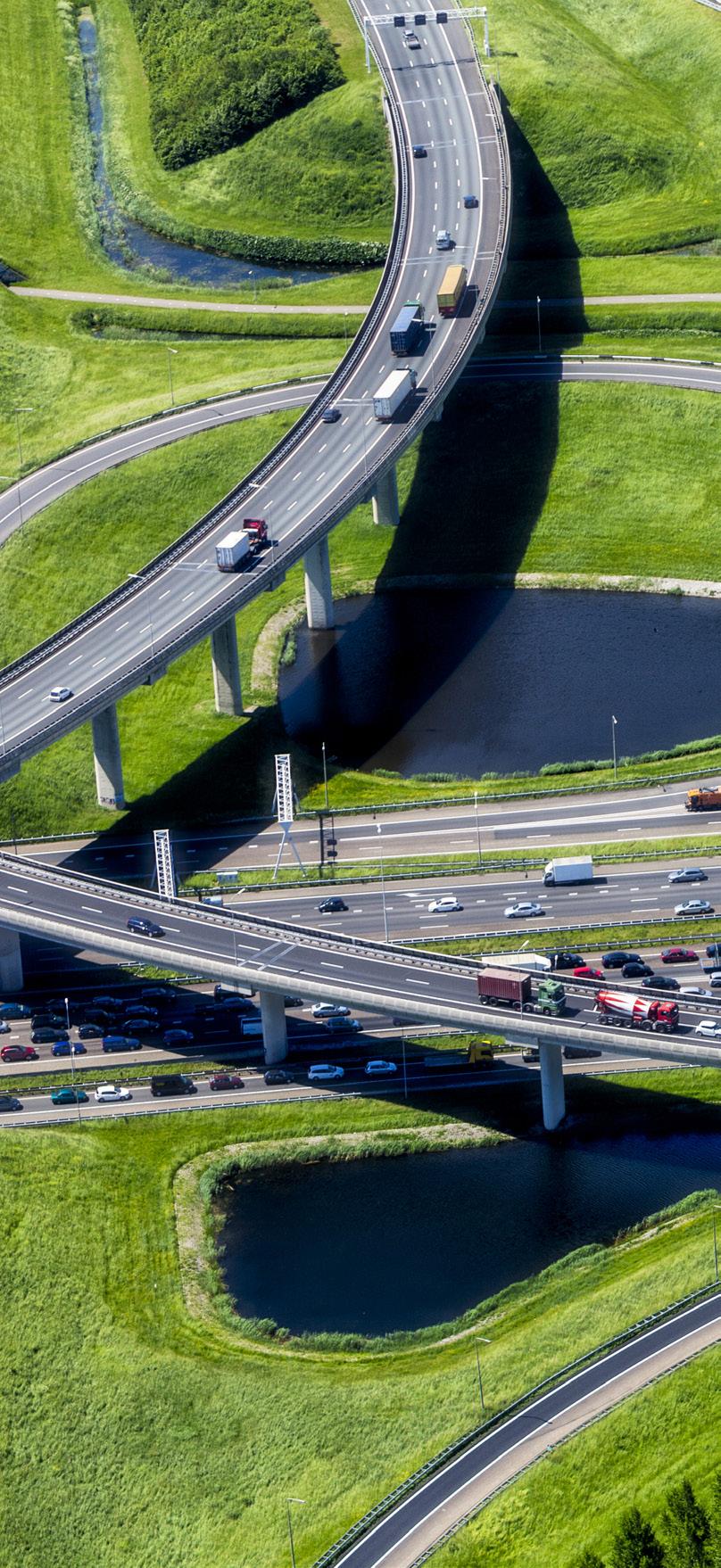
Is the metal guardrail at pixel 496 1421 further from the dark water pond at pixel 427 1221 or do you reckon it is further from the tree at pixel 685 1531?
the tree at pixel 685 1531

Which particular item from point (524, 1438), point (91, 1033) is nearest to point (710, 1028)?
point (524, 1438)

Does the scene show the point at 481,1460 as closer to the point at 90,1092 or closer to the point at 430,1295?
the point at 430,1295

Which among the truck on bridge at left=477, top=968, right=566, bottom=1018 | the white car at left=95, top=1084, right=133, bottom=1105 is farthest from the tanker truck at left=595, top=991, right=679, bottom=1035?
the white car at left=95, top=1084, right=133, bottom=1105

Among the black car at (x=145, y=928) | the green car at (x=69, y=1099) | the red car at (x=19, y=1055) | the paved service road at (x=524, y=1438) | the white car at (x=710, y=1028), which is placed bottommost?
the paved service road at (x=524, y=1438)

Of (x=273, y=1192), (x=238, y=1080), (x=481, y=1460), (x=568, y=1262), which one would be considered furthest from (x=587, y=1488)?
(x=238, y=1080)

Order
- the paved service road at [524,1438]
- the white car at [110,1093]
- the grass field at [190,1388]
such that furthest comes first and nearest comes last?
1. the white car at [110,1093]
2. the grass field at [190,1388]
3. the paved service road at [524,1438]

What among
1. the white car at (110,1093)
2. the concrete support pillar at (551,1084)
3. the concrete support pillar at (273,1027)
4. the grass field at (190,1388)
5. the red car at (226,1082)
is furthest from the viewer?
the concrete support pillar at (273,1027)

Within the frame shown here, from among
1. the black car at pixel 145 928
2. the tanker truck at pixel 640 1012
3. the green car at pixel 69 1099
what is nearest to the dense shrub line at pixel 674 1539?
the tanker truck at pixel 640 1012
